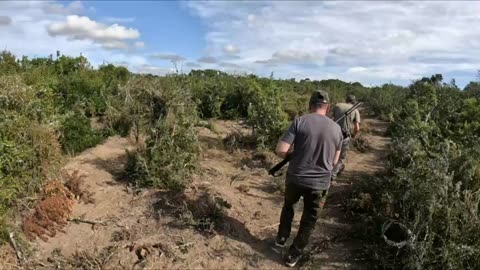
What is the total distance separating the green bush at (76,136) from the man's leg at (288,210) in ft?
13.9

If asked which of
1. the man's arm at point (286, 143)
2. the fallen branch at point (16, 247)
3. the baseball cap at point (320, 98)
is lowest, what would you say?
the fallen branch at point (16, 247)

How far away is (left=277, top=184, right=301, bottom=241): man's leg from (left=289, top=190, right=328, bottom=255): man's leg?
114 millimetres

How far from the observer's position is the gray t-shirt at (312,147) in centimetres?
542

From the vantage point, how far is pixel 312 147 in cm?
543

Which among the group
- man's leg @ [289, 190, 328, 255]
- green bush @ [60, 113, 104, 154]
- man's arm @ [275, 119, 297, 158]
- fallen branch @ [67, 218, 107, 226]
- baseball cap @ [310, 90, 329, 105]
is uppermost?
baseball cap @ [310, 90, 329, 105]

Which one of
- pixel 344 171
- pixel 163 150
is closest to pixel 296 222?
pixel 163 150

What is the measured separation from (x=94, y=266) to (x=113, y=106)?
5075 millimetres

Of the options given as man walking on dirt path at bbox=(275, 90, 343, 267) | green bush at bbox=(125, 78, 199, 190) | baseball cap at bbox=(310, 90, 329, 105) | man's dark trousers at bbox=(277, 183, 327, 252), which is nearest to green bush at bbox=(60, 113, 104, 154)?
green bush at bbox=(125, 78, 199, 190)

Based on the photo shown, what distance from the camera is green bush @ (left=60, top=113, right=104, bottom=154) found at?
8.55 m

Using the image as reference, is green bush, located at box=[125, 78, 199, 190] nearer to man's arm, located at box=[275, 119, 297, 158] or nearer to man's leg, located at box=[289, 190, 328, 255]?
man's leg, located at box=[289, 190, 328, 255]

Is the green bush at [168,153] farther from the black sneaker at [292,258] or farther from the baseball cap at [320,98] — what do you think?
the baseball cap at [320,98]

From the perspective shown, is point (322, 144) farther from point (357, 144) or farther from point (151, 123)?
point (357, 144)

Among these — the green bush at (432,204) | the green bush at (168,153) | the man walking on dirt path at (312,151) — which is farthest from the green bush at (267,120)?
the man walking on dirt path at (312,151)

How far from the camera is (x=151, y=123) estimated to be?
862 centimetres
